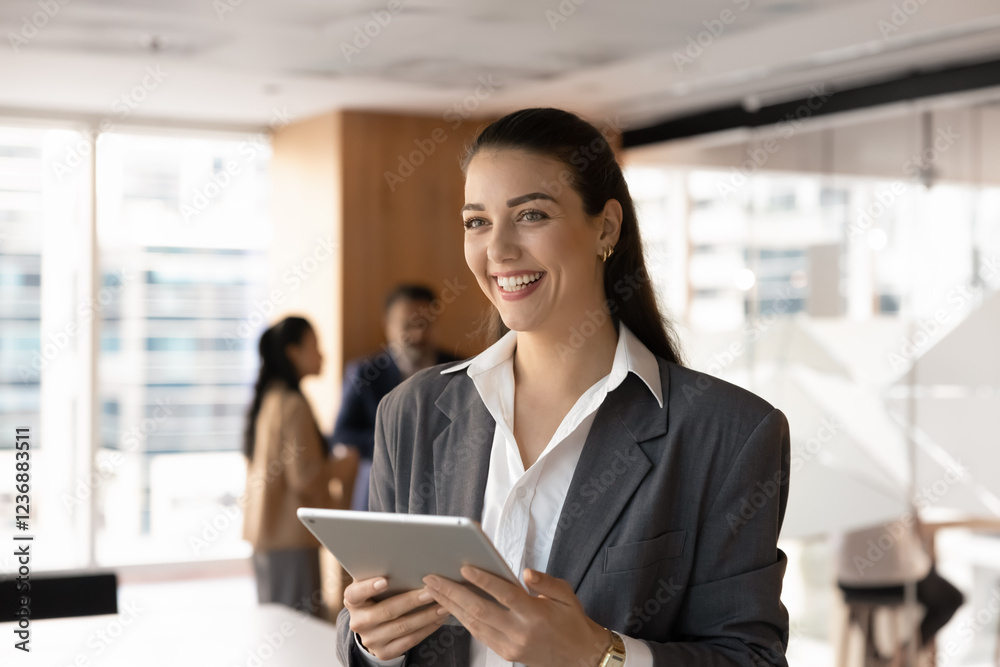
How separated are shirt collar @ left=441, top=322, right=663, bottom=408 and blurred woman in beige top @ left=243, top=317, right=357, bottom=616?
2.79 meters

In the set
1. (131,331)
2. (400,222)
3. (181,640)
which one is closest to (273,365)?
(400,222)

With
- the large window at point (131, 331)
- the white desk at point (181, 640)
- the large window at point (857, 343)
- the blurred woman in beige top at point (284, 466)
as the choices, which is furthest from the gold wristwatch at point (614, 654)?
the large window at point (131, 331)

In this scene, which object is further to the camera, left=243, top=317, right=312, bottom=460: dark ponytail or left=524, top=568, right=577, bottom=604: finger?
left=243, top=317, right=312, bottom=460: dark ponytail

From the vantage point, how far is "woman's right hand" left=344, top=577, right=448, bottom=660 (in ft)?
4.37

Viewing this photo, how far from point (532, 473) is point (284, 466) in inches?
120

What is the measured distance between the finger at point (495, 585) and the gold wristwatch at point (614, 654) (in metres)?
0.18

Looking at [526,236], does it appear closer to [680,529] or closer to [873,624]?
[680,529]

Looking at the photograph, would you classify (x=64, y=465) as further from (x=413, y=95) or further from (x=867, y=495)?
(x=867, y=495)

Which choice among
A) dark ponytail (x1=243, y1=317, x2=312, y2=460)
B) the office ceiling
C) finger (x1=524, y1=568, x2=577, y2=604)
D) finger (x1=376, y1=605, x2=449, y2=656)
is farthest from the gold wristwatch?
dark ponytail (x1=243, y1=317, x2=312, y2=460)

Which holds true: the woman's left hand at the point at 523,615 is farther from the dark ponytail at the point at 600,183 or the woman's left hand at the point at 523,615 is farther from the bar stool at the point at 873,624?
the bar stool at the point at 873,624

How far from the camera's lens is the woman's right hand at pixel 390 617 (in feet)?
4.37

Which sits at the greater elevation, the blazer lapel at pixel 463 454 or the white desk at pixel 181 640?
the blazer lapel at pixel 463 454

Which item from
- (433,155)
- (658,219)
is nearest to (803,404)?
(658,219)

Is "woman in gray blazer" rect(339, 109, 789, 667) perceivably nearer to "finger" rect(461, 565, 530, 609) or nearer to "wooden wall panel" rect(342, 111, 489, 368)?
"finger" rect(461, 565, 530, 609)
